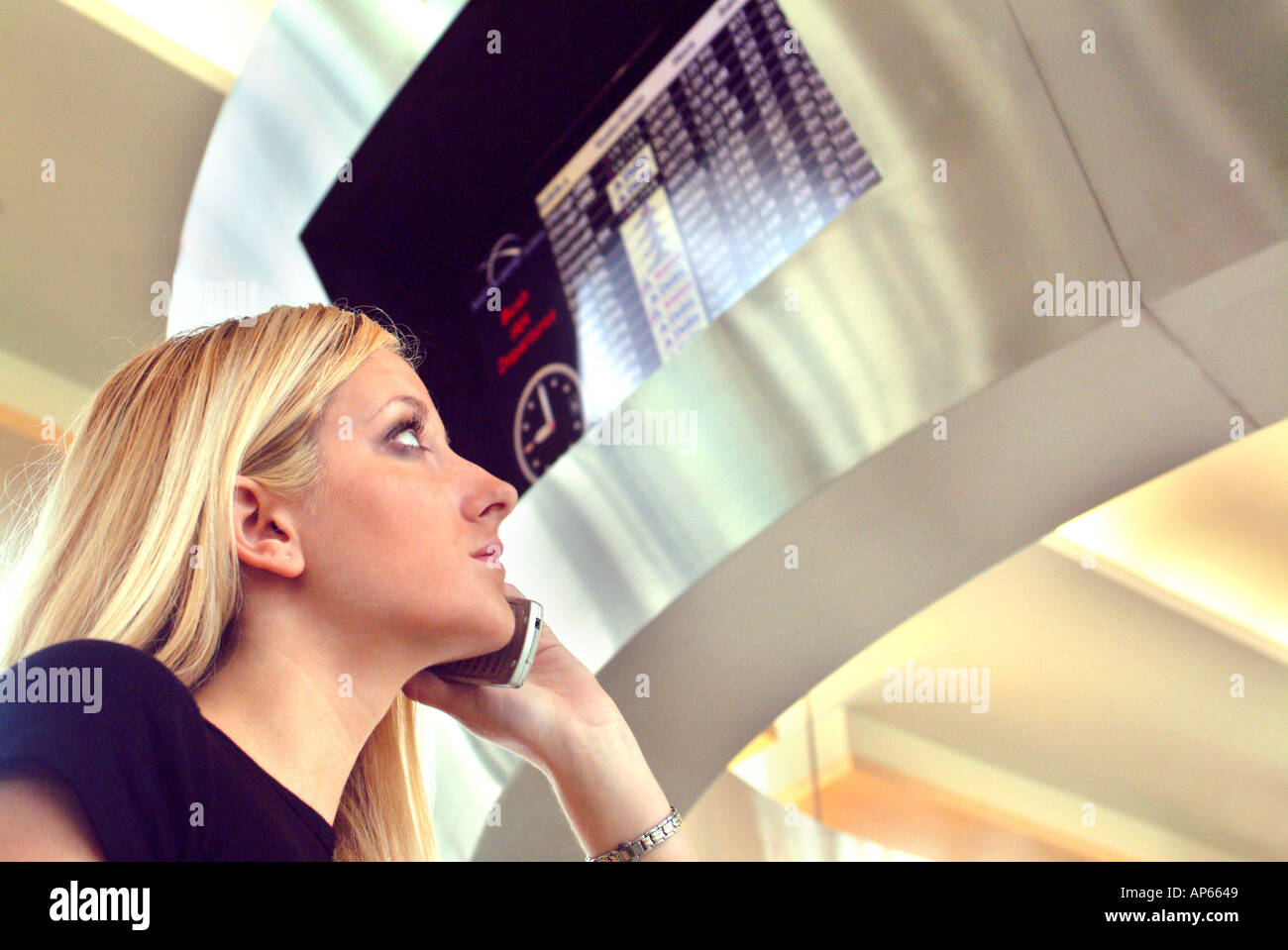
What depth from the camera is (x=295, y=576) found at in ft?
2.55

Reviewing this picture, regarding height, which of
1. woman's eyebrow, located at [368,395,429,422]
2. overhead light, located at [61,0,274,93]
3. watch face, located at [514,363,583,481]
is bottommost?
woman's eyebrow, located at [368,395,429,422]

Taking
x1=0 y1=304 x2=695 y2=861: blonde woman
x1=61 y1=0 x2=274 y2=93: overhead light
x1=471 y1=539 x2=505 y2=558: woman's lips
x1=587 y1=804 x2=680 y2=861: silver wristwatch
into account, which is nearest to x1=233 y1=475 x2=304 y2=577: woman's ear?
x1=0 y1=304 x2=695 y2=861: blonde woman

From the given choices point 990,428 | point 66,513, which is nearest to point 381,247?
point 66,513

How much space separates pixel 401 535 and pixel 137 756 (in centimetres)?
26

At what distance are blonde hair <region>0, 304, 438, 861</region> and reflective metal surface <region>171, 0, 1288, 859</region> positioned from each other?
268mm

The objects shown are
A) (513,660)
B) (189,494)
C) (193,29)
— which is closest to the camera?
(189,494)

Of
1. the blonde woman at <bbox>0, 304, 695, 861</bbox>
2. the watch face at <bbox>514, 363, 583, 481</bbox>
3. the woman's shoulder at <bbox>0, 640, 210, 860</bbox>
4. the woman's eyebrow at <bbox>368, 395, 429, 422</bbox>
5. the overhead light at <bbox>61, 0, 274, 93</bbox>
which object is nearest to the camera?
the woman's shoulder at <bbox>0, 640, 210, 860</bbox>

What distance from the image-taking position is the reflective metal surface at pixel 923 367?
0.73 metres

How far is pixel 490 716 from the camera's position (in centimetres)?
91

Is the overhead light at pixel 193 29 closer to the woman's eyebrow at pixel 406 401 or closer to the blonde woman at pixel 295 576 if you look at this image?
the blonde woman at pixel 295 576

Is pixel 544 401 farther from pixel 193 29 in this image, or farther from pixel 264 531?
pixel 193 29

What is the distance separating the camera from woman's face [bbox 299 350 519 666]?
0.77 metres

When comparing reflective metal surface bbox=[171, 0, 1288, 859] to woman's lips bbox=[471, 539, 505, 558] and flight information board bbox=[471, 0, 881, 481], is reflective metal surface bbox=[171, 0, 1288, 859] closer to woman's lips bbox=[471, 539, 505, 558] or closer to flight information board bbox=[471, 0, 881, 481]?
flight information board bbox=[471, 0, 881, 481]

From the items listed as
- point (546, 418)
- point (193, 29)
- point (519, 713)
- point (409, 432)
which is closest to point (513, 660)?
point (519, 713)
